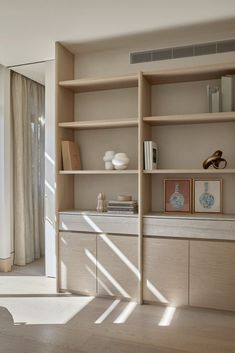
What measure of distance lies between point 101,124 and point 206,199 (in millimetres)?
1253

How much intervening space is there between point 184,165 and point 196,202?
0.38m

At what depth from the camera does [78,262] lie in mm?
3289

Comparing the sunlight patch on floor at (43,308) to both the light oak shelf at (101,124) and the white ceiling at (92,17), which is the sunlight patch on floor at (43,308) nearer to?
the light oak shelf at (101,124)

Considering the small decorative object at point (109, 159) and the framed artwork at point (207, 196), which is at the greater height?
the small decorative object at point (109, 159)

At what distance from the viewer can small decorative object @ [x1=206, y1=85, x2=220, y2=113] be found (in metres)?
3.00

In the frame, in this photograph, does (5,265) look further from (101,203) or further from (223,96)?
(223,96)

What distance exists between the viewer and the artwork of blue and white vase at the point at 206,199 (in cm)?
315

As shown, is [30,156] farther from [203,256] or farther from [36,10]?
[203,256]

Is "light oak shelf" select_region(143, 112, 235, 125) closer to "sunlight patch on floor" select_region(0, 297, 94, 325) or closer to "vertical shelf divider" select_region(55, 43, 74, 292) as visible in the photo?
"vertical shelf divider" select_region(55, 43, 74, 292)

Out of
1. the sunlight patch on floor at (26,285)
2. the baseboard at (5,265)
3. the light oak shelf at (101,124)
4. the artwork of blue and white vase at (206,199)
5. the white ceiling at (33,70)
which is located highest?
the white ceiling at (33,70)

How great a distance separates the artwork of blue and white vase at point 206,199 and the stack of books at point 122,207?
2.09 ft

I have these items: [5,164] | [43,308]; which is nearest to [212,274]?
[43,308]

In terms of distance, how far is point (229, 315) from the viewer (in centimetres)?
283

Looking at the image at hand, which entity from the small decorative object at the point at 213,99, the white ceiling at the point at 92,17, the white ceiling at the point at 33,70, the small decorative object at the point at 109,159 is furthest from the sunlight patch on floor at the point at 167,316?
the white ceiling at the point at 33,70
